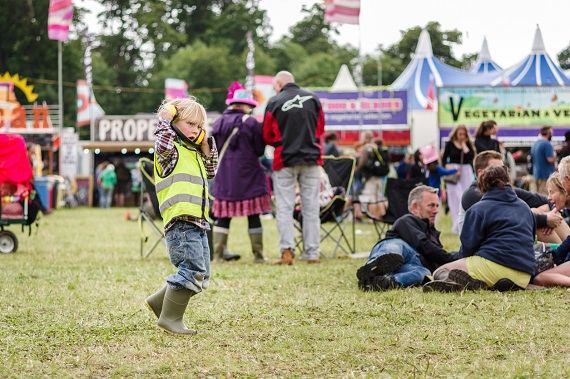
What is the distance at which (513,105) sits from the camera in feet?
70.8

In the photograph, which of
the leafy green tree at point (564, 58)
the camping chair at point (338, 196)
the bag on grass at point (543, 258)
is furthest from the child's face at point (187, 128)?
the leafy green tree at point (564, 58)

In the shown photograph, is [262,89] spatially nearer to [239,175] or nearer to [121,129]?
[121,129]

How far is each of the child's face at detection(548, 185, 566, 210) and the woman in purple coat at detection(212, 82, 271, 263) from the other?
3146mm

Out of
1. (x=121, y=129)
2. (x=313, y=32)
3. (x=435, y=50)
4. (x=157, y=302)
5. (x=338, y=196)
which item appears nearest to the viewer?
(x=157, y=302)

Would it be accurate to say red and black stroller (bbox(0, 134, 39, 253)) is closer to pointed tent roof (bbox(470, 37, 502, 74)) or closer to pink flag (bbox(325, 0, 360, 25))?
pink flag (bbox(325, 0, 360, 25))

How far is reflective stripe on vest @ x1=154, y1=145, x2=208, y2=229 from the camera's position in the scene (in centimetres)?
477

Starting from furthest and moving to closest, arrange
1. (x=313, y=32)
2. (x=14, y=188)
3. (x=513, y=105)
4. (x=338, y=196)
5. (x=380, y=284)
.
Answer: (x=313, y=32) → (x=513, y=105) → (x=14, y=188) → (x=338, y=196) → (x=380, y=284)

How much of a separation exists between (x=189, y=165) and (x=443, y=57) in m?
62.5

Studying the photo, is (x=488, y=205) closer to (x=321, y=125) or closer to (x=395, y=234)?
(x=395, y=234)

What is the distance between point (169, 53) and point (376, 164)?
154ft

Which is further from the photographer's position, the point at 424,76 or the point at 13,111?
the point at 424,76

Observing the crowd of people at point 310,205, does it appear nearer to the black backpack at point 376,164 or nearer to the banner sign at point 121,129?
the black backpack at point 376,164

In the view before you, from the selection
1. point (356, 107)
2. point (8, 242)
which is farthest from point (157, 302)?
point (356, 107)

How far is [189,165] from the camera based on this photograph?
→ 4.86m
